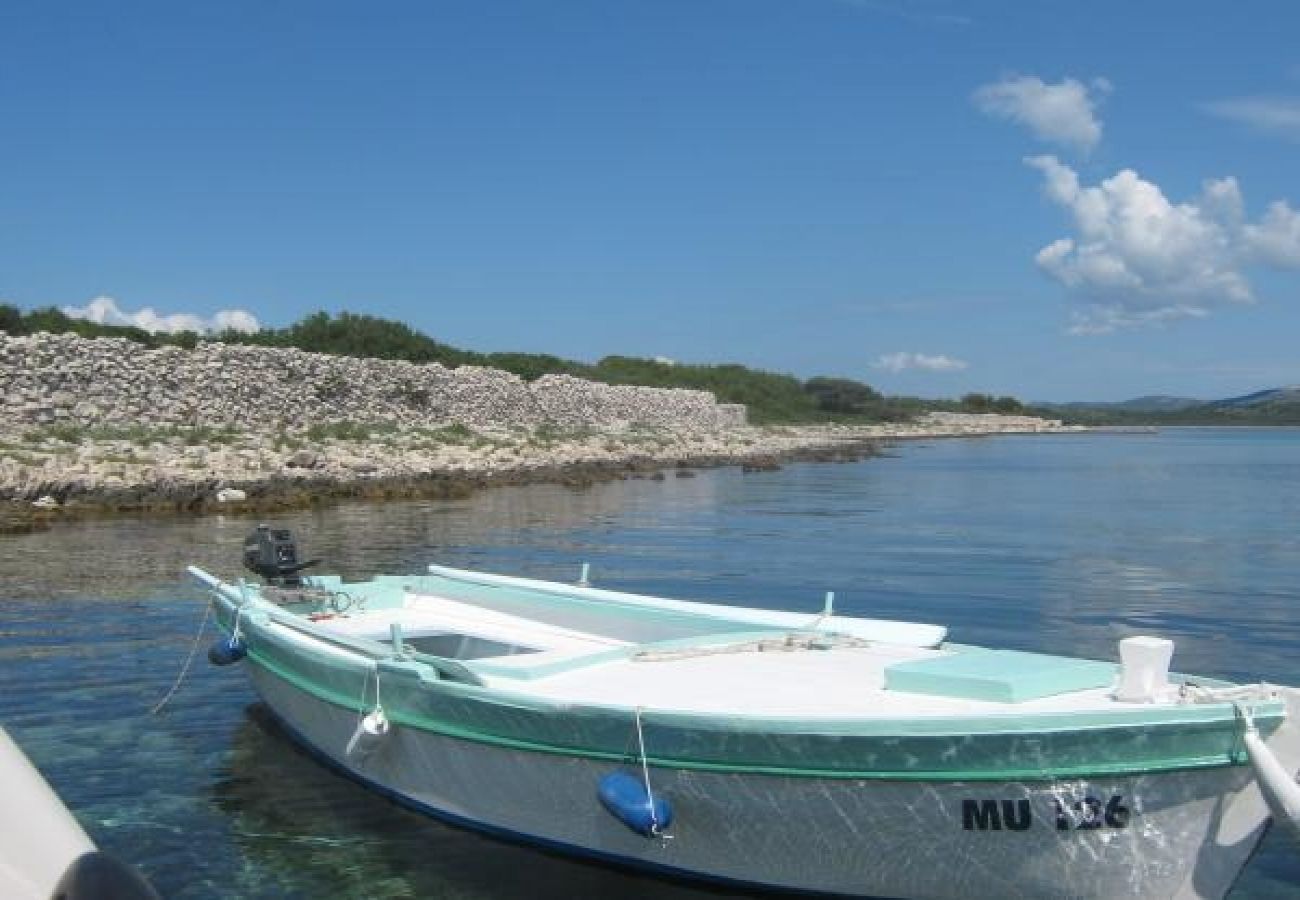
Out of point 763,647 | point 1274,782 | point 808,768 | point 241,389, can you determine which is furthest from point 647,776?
point 241,389

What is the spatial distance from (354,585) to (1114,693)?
7119 mm

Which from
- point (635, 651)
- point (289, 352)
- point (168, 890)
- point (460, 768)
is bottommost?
point (168, 890)

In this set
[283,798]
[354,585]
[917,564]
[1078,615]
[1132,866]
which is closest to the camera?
[1132,866]

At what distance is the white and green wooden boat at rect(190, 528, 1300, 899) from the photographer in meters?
5.20

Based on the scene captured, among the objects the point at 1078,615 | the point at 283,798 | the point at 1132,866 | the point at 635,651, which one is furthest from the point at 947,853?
the point at 1078,615

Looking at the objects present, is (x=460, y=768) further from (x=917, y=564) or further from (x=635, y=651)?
(x=917, y=564)

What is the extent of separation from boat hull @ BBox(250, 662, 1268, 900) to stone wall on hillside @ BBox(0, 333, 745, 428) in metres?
27.1

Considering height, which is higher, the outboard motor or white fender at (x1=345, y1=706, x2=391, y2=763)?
the outboard motor

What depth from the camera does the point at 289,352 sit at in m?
39.2

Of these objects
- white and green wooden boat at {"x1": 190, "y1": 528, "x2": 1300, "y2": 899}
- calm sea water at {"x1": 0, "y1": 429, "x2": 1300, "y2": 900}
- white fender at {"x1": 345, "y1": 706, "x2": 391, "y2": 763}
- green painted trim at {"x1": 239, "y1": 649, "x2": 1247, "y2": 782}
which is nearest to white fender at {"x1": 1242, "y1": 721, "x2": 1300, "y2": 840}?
A: white and green wooden boat at {"x1": 190, "y1": 528, "x2": 1300, "y2": 899}

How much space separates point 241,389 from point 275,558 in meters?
26.9

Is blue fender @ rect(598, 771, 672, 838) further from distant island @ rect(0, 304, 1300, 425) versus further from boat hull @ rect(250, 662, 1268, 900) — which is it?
distant island @ rect(0, 304, 1300, 425)

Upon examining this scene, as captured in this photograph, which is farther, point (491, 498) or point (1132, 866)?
point (491, 498)

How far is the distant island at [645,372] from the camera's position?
136 ft
